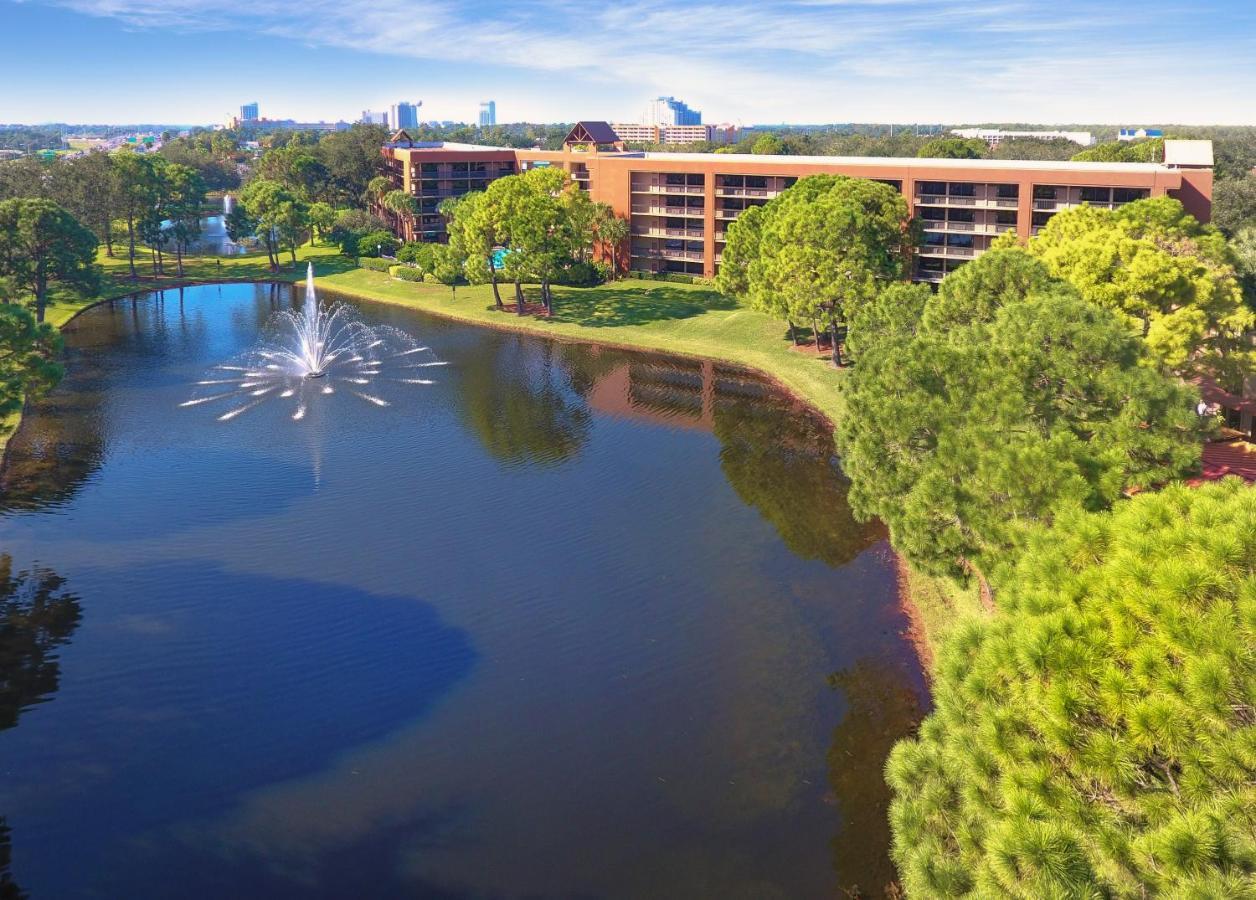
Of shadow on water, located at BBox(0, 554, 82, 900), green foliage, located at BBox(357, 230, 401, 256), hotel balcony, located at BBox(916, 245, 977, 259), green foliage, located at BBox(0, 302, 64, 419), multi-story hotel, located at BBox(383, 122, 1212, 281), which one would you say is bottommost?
shadow on water, located at BBox(0, 554, 82, 900)

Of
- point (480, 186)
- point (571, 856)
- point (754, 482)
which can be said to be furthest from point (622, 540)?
point (480, 186)

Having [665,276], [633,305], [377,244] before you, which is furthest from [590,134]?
[633,305]

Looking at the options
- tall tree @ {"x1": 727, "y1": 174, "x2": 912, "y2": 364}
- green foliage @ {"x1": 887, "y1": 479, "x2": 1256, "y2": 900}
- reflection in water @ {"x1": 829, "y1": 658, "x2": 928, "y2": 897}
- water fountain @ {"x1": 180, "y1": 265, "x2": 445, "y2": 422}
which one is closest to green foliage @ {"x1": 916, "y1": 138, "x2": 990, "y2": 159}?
tall tree @ {"x1": 727, "y1": 174, "x2": 912, "y2": 364}

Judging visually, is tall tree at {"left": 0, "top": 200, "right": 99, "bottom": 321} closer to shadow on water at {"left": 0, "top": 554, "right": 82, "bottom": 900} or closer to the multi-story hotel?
the multi-story hotel

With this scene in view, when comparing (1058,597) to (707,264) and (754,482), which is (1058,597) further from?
(707,264)

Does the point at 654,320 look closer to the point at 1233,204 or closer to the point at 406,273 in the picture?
the point at 406,273

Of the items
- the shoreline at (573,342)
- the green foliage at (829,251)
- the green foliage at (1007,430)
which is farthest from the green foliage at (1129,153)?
the green foliage at (1007,430)
